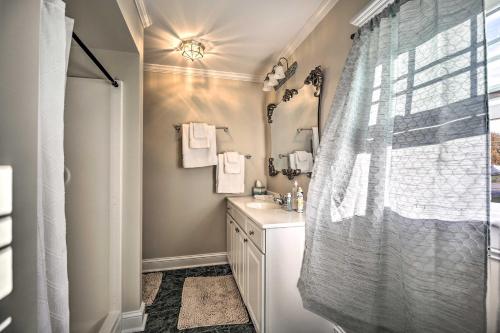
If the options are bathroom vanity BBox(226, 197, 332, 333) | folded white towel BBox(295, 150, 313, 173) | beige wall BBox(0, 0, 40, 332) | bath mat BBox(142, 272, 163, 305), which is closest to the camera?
beige wall BBox(0, 0, 40, 332)

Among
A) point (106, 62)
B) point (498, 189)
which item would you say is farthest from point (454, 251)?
point (106, 62)

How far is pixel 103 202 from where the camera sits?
1.52 m

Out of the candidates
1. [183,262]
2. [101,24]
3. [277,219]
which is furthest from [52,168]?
[183,262]

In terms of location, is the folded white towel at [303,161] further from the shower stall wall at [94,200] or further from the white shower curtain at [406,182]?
the shower stall wall at [94,200]

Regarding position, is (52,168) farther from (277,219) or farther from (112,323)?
(112,323)

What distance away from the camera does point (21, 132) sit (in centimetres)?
59

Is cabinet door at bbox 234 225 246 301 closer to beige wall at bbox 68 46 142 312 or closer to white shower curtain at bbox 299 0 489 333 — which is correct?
white shower curtain at bbox 299 0 489 333

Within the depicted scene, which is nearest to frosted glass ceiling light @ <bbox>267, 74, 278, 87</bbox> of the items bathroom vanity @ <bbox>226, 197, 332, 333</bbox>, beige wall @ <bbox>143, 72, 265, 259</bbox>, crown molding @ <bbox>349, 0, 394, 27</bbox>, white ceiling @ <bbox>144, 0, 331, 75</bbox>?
white ceiling @ <bbox>144, 0, 331, 75</bbox>

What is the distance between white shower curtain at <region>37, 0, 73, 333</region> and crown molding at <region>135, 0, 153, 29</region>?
1.03 meters

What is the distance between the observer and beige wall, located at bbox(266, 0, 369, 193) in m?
1.38

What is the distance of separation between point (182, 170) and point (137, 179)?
37.1 inches

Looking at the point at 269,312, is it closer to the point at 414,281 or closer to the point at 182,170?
the point at 414,281

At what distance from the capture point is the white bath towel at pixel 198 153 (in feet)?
7.98

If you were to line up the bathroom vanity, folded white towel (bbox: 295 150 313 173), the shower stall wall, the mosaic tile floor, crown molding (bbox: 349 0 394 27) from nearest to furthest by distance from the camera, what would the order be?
crown molding (bbox: 349 0 394 27), the bathroom vanity, the shower stall wall, the mosaic tile floor, folded white towel (bbox: 295 150 313 173)
